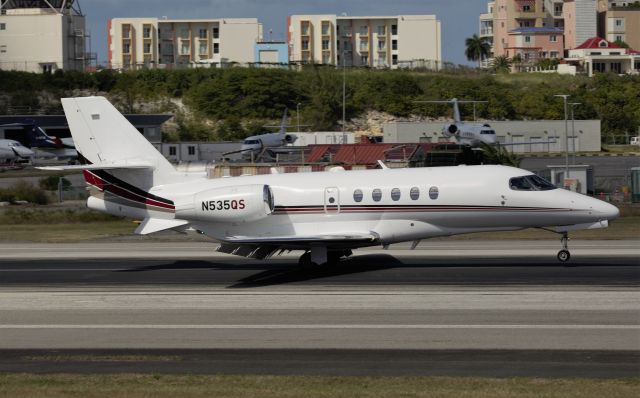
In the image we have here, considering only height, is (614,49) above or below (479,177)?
above

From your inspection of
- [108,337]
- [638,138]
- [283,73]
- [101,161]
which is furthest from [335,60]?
[108,337]

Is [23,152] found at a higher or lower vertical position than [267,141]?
lower

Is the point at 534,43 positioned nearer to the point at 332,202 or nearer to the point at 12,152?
the point at 12,152

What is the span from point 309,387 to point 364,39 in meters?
148

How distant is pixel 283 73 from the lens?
122188 millimetres

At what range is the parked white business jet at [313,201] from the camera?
25406mm

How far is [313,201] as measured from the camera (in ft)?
86.5

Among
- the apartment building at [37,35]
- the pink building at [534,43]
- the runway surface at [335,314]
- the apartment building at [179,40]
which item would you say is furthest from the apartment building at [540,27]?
the runway surface at [335,314]

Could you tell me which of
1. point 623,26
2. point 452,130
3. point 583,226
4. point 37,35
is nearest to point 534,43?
point 623,26

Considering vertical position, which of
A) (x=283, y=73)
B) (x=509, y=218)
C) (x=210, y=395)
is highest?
(x=283, y=73)

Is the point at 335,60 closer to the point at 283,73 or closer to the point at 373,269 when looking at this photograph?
the point at 283,73

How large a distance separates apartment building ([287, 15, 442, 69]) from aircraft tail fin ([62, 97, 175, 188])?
122 metres

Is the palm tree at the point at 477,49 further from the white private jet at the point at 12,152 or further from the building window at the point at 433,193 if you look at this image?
the building window at the point at 433,193

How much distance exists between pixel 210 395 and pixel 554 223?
14.1 meters
